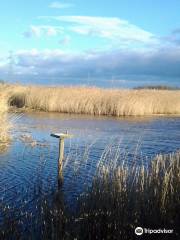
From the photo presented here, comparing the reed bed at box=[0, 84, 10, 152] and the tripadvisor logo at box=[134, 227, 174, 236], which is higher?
the reed bed at box=[0, 84, 10, 152]

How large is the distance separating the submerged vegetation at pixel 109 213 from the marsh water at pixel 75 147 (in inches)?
32.8

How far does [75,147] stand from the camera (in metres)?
13.4

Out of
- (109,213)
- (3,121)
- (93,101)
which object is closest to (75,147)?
(3,121)

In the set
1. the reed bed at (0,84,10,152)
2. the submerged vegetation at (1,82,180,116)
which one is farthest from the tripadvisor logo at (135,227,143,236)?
the submerged vegetation at (1,82,180,116)

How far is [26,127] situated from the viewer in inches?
721

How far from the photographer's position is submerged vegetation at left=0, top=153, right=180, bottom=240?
21.0 feet

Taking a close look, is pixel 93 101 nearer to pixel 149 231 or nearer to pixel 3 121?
pixel 3 121

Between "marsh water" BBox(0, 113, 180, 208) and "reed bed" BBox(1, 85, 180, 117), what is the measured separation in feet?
4.84

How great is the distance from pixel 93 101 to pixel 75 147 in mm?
12346

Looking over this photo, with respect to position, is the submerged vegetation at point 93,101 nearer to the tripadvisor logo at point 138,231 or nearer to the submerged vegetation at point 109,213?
the submerged vegetation at point 109,213

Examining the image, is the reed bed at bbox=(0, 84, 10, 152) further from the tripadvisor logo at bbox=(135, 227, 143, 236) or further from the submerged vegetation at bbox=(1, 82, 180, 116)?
the submerged vegetation at bbox=(1, 82, 180, 116)

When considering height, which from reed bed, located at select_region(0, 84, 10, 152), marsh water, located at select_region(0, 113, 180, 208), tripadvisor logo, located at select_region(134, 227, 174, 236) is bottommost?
tripadvisor logo, located at select_region(134, 227, 174, 236)

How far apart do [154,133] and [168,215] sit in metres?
11.3

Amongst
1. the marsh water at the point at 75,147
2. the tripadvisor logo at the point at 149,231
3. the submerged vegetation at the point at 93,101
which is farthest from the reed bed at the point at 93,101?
the tripadvisor logo at the point at 149,231
